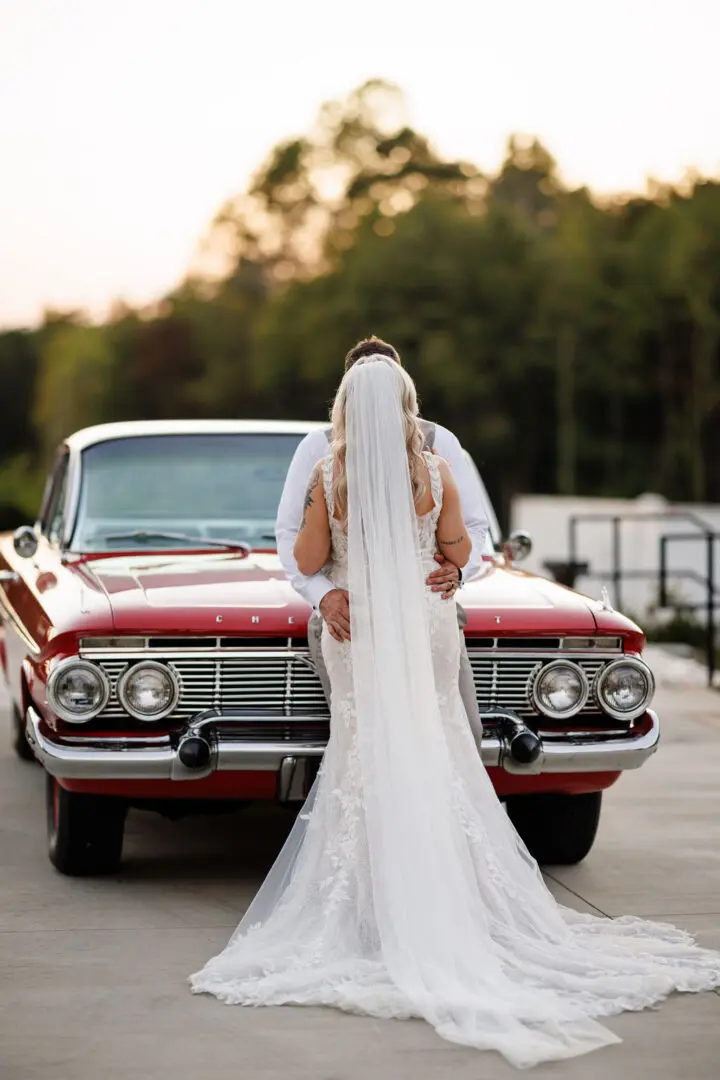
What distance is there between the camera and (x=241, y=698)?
20.3 ft

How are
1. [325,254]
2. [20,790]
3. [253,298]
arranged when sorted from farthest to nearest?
[253,298] → [325,254] → [20,790]

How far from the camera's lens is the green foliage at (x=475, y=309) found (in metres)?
60.7

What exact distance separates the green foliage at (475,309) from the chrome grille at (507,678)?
46342 millimetres

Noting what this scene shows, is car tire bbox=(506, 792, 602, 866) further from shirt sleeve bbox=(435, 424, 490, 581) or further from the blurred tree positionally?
the blurred tree

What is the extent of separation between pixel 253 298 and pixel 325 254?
1213 cm

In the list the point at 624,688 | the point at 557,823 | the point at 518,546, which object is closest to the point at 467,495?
the point at 624,688

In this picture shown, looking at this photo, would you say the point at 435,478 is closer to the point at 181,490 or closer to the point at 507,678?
the point at 507,678

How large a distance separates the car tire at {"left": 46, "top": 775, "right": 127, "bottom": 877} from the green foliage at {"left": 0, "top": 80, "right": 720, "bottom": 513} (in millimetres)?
46078

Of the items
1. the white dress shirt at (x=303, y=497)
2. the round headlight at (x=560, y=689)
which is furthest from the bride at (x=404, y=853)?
the round headlight at (x=560, y=689)

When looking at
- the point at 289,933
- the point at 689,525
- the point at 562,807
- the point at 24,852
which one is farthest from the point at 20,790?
the point at 689,525

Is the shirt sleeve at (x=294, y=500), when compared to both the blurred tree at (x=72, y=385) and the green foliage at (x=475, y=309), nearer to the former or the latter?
the green foliage at (x=475, y=309)

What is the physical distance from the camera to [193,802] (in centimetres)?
654

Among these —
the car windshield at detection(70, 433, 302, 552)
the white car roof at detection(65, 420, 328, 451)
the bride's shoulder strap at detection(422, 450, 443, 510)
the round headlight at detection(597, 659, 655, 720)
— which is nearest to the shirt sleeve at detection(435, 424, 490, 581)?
the bride's shoulder strap at detection(422, 450, 443, 510)

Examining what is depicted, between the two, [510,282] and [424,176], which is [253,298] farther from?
[510,282]
